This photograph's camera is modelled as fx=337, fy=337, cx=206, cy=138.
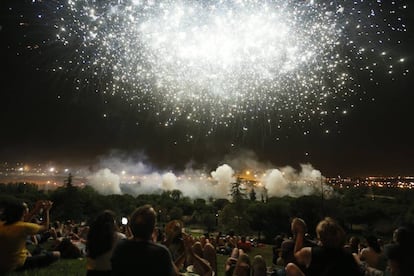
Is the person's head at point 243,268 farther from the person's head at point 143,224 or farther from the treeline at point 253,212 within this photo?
the treeline at point 253,212

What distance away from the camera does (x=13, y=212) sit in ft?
20.1

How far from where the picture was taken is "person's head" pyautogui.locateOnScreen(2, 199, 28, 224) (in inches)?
240

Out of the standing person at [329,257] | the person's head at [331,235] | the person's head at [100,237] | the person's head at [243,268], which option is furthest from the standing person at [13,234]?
the person's head at [331,235]

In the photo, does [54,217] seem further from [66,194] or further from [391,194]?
[391,194]

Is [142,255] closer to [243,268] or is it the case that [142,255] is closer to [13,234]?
[13,234]

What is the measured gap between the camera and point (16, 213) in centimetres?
615

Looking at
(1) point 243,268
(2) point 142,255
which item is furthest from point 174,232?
(1) point 243,268

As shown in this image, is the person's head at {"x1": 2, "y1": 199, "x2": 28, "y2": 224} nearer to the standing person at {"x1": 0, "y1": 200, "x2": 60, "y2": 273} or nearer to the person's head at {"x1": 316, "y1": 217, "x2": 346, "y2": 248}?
the standing person at {"x1": 0, "y1": 200, "x2": 60, "y2": 273}

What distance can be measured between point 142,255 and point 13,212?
136 inches

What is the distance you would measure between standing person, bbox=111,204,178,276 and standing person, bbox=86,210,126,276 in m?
1.09

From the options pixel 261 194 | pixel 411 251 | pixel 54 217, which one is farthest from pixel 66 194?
pixel 261 194

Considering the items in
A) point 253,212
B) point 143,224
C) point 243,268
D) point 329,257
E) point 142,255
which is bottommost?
point 253,212

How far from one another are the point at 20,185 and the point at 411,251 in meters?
74.8

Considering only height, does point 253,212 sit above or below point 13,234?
below
